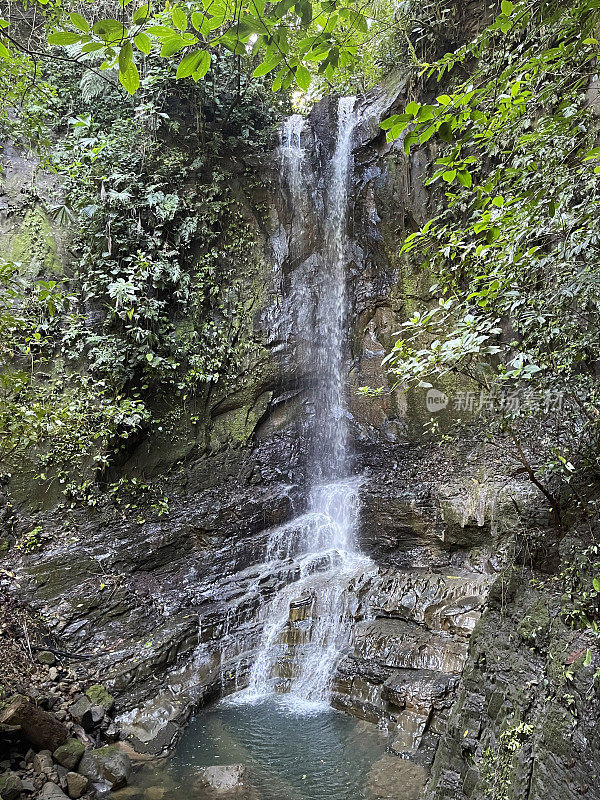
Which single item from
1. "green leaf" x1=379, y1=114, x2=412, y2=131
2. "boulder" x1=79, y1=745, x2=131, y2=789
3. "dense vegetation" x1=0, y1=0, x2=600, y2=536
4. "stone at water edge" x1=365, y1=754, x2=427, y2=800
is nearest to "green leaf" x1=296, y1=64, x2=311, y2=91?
"green leaf" x1=379, y1=114, x2=412, y2=131

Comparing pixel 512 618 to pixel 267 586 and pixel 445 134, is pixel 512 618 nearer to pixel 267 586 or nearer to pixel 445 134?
pixel 445 134

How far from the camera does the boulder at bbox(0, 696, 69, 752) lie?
4215 mm

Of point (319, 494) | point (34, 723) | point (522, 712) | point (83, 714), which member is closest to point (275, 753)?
point (83, 714)

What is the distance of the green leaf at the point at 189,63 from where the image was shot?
57.1 inches

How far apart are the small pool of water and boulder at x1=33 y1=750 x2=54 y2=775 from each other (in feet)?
2.46

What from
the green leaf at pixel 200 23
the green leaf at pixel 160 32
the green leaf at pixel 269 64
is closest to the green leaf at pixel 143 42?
the green leaf at pixel 160 32

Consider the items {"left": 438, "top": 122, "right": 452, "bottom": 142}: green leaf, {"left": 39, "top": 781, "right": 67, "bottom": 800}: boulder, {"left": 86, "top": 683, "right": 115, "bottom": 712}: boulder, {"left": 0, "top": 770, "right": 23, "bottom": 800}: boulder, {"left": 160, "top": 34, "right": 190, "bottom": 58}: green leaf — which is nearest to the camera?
{"left": 160, "top": 34, "right": 190, "bottom": 58}: green leaf

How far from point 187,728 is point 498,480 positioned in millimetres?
4669

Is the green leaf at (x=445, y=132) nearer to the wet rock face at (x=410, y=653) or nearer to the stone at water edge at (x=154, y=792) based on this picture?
the wet rock face at (x=410, y=653)

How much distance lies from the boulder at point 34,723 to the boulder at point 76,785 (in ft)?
1.14

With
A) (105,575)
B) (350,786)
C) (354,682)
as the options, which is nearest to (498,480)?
(354,682)

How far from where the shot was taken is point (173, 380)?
7918mm

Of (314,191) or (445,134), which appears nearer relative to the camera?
(445,134)

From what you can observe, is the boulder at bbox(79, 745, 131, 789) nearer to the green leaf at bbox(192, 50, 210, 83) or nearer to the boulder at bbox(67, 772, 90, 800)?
the boulder at bbox(67, 772, 90, 800)
